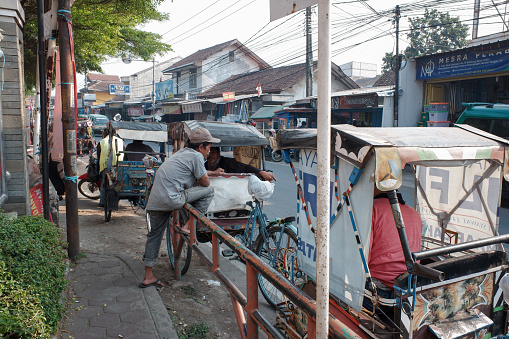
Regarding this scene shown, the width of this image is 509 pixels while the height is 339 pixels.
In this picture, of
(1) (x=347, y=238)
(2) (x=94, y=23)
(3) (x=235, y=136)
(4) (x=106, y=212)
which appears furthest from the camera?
(2) (x=94, y=23)

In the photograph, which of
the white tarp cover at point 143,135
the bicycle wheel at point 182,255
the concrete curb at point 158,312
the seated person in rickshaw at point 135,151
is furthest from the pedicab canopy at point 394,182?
the seated person in rickshaw at point 135,151

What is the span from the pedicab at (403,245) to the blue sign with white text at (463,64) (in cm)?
1305

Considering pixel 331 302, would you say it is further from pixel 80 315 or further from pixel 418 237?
pixel 80 315

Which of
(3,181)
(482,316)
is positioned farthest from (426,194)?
(3,181)

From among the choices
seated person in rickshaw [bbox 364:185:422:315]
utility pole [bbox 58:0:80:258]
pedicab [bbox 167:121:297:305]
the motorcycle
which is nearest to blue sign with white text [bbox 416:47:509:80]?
pedicab [bbox 167:121:297:305]

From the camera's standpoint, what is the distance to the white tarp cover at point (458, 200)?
340 centimetres

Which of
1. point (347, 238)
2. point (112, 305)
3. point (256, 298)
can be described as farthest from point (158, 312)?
point (347, 238)

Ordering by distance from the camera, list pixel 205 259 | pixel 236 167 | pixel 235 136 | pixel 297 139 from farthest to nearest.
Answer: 1. pixel 236 167
2. pixel 235 136
3. pixel 205 259
4. pixel 297 139

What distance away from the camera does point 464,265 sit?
2.69 metres

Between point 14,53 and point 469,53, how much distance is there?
15099 mm

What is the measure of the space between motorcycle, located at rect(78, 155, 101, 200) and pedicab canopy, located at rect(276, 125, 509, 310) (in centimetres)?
715

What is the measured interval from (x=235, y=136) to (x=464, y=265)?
11.6ft

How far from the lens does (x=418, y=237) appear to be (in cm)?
305

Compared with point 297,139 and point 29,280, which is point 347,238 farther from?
point 29,280
